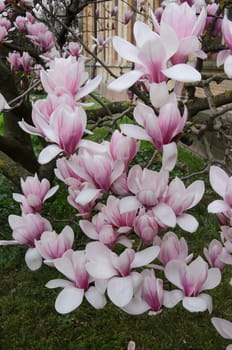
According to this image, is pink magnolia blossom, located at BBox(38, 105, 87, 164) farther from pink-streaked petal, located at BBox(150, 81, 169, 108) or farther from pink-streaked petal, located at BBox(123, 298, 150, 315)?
pink-streaked petal, located at BBox(123, 298, 150, 315)

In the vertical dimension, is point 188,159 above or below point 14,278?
below

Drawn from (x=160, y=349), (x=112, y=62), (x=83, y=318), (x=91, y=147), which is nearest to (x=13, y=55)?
(x=83, y=318)

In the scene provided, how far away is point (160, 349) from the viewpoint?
104 inches

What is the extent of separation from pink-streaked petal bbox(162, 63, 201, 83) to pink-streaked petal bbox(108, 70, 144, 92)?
5 cm

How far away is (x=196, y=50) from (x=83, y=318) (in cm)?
242

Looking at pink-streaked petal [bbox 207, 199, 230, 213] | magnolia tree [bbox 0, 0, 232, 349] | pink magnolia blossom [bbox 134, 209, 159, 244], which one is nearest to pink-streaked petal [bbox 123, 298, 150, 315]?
magnolia tree [bbox 0, 0, 232, 349]

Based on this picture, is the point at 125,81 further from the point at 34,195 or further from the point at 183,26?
the point at 34,195

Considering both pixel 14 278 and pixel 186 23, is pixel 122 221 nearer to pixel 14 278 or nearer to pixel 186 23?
pixel 186 23

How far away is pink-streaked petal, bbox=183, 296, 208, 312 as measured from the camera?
0.87 metres

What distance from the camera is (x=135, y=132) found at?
2.87 ft

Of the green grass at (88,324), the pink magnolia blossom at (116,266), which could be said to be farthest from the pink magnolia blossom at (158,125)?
the green grass at (88,324)

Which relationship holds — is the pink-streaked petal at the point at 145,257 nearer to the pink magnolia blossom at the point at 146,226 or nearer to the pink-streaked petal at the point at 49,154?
the pink magnolia blossom at the point at 146,226

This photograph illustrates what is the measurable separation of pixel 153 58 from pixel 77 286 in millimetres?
445

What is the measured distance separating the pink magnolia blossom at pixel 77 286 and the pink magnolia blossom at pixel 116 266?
0.04 metres
